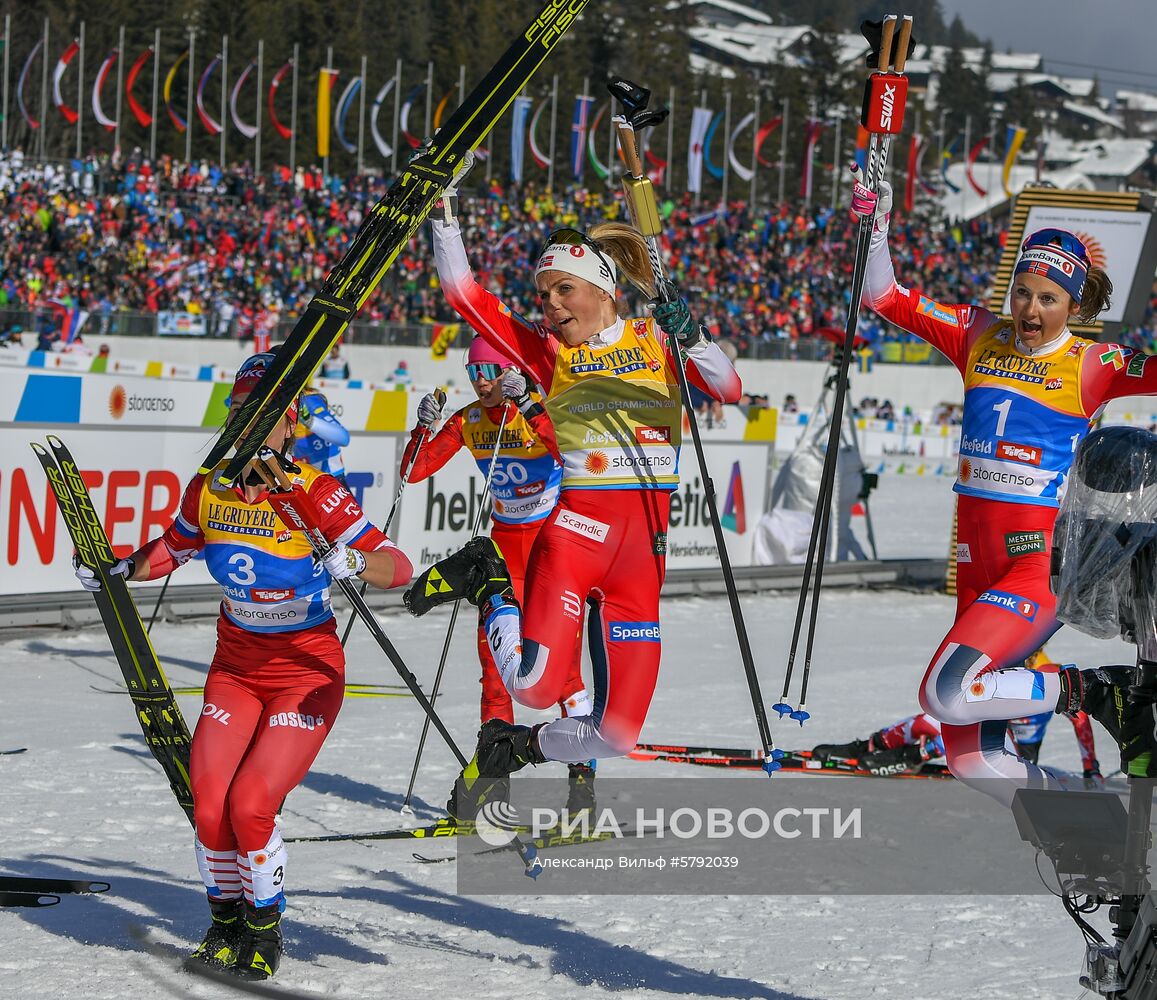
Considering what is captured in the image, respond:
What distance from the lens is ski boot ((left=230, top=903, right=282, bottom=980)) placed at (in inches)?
216

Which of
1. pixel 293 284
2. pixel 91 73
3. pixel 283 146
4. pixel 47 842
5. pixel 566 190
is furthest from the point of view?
pixel 283 146

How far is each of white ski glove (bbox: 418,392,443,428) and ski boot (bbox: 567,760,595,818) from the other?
2028 millimetres

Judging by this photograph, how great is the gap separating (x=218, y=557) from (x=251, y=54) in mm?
70986

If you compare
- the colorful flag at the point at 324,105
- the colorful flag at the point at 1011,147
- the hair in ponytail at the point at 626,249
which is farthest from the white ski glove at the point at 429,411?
the colorful flag at the point at 1011,147

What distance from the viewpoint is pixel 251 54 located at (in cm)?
7231

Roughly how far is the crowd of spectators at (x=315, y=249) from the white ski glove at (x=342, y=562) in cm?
2634

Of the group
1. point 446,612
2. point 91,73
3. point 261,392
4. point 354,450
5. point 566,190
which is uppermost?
point 91,73

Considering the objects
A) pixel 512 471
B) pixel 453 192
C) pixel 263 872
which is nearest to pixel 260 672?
pixel 263 872

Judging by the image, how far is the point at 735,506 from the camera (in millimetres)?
17469

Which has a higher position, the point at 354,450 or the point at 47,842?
the point at 354,450

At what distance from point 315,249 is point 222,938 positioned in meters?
36.3

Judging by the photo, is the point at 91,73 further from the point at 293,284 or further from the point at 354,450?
the point at 354,450

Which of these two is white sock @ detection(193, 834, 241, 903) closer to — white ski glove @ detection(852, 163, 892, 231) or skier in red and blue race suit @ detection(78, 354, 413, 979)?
skier in red and blue race suit @ detection(78, 354, 413, 979)

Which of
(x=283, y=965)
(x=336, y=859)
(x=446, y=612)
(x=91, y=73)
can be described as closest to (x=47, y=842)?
(x=336, y=859)
